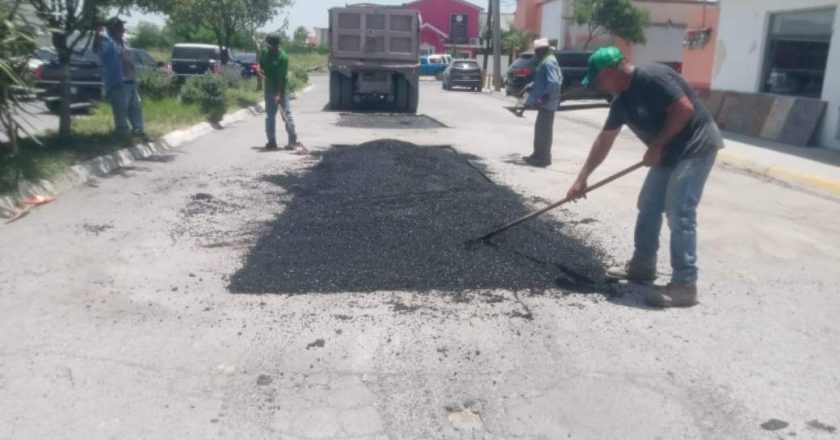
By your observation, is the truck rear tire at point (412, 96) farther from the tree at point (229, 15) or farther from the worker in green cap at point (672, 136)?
the worker in green cap at point (672, 136)

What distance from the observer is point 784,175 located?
10750 millimetres

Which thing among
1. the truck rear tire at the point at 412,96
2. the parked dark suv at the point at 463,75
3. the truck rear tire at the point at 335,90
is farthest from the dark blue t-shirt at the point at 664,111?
A: the parked dark suv at the point at 463,75

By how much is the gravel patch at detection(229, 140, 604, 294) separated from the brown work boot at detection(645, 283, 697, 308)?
1.53 feet

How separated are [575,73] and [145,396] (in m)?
23.6

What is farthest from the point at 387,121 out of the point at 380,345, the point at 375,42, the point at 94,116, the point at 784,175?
the point at 380,345

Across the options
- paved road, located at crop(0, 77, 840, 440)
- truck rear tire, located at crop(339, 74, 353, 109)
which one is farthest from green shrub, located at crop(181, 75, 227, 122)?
paved road, located at crop(0, 77, 840, 440)

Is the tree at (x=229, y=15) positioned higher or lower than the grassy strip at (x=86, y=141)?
higher

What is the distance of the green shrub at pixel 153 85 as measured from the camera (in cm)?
1764

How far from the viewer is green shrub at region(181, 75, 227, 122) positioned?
15.8 meters

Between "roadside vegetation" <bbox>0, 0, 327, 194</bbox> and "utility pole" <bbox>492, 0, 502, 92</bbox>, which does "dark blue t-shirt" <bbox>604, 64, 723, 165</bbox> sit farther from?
"utility pole" <bbox>492, 0, 502, 92</bbox>

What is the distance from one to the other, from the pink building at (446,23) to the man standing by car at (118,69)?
201 ft

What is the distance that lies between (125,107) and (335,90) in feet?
30.3

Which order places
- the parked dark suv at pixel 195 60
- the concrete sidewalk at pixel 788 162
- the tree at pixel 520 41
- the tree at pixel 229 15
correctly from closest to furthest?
1. the concrete sidewalk at pixel 788 162
2. the tree at pixel 229 15
3. the parked dark suv at pixel 195 60
4. the tree at pixel 520 41

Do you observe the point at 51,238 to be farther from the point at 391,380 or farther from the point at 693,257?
the point at 693,257
